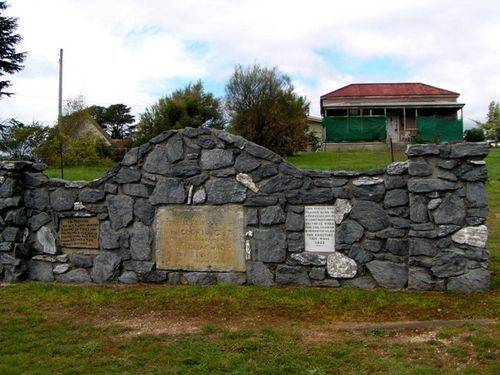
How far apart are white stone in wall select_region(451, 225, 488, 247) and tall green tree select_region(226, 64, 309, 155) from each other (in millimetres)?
19207

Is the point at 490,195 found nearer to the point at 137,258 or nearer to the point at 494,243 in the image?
the point at 494,243

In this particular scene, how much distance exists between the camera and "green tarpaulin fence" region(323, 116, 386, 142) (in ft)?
98.0

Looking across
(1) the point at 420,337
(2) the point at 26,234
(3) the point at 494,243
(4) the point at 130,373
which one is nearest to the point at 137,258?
(2) the point at 26,234

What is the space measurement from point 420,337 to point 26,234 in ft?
19.9

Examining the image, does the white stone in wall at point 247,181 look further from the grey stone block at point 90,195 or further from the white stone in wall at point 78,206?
the white stone in wall at point 78,206

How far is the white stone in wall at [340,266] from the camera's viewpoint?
7.31m

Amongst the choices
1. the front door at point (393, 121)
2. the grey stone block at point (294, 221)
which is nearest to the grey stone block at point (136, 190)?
the grey stone block at point (294, 221)

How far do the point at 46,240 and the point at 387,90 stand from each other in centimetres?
3661

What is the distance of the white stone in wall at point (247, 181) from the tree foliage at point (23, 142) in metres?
9.31

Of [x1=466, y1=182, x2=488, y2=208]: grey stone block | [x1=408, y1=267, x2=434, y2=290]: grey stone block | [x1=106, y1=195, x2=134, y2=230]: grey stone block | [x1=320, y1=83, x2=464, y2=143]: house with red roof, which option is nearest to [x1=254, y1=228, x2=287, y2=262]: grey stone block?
[x1=408, y1=267, x2=434, y2=290]: grey stone block

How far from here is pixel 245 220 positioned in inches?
301

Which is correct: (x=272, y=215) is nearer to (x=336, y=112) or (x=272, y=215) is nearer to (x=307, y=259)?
(x=307, y=259)

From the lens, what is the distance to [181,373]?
4434 millimetres

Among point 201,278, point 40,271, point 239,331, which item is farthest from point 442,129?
point 239,331
